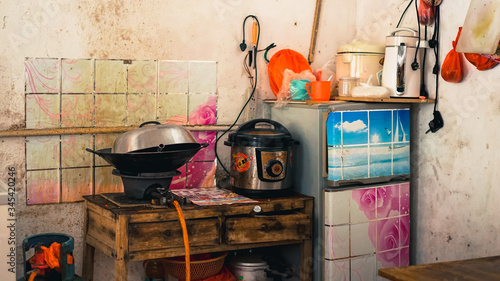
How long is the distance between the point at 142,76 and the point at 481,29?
1.87 m

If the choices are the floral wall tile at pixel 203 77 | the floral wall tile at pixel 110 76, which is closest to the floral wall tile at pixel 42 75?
the floral wall tile at pixel 110 76

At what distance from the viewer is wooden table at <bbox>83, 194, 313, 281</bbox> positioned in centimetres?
290

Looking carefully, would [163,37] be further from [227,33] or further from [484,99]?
[484,99]

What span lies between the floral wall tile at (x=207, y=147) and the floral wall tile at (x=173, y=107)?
0.14 metres

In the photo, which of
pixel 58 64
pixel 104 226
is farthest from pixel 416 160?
pixel 58 64

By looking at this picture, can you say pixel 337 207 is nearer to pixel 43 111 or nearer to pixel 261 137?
pixel 261 137

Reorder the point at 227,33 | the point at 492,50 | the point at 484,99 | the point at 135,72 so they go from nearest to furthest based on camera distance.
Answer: the point at 492,50 < the point at 484,99 < the point at 135,72 < the point at 227,33

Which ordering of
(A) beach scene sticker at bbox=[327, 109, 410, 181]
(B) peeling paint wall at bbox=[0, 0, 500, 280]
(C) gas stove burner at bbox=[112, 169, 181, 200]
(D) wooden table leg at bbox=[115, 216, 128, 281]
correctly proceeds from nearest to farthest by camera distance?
(D) wooden table leg at bbox=[115, 216, 128, 281] < (C) gas stove burner at bbox=[112, 169, 181, 200] < (B) peeling paint wall at bbox=[0, 0, 500, 280] < (A) beach scene sticker at bbox=[327, 109, 410, 181]

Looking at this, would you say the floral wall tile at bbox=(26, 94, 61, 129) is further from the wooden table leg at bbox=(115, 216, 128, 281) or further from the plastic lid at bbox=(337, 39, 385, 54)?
the plastic lid at bbox=(337, 39, 385, 54)

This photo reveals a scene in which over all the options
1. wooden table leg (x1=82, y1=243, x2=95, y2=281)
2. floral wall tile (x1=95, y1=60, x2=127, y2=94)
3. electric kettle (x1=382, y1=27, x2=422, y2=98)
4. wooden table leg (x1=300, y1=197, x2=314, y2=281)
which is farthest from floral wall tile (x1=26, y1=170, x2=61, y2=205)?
electric kettle (x1=382, y1=27, x2=422, y2=98)

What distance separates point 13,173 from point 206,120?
1151 millimetres

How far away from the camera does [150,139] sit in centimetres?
296

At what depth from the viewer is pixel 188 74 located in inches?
142

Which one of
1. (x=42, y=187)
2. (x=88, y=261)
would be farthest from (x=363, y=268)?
(x=42, y=187)
